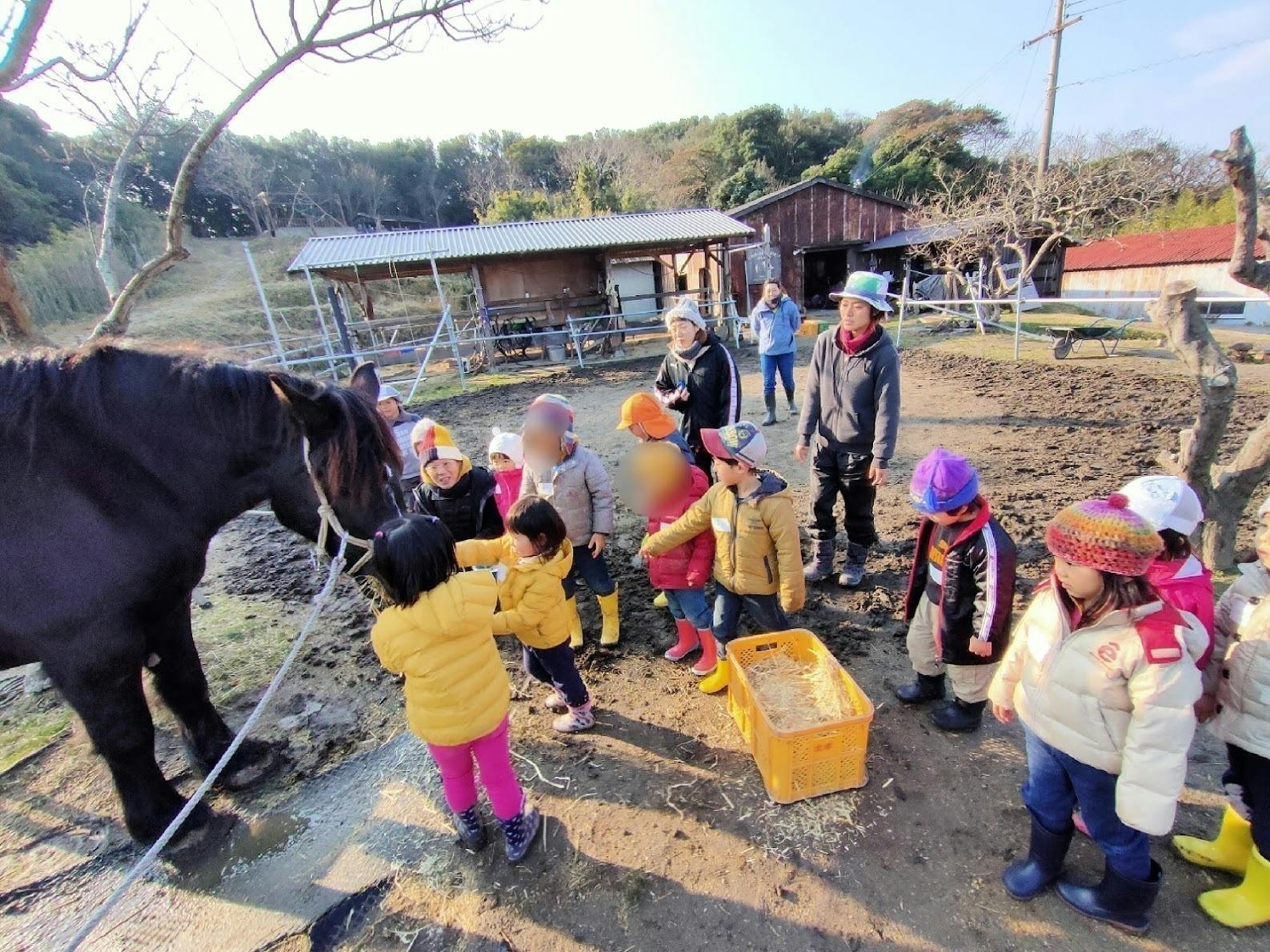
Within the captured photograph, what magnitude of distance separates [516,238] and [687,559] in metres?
13.7

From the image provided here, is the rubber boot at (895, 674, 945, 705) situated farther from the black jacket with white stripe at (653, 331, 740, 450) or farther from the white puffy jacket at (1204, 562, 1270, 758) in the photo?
the black jacket with white stripe at (653, 331, 740, 450)

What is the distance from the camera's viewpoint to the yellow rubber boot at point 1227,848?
5.45 feet

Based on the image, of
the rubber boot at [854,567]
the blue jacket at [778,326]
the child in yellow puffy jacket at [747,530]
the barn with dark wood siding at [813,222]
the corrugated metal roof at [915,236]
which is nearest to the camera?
the child in yellow puffy jacket at [747,530]

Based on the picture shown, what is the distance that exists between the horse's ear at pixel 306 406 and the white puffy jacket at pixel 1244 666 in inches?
112

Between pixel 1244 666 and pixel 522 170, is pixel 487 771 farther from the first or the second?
pixel 522 170

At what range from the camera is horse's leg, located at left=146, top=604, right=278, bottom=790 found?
7.81 feet

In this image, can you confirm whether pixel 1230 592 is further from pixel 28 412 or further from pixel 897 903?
pixel 28 412

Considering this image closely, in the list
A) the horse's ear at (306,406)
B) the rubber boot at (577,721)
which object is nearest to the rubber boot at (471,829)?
the rubber boot at (577,721)

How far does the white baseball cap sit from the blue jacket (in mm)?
5079

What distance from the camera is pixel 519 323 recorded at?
1493 cm

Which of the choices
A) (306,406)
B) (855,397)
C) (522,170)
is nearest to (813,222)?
(855,397)

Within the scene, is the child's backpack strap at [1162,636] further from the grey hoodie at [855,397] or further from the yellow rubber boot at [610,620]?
the yellow rubber boot at [610,620]

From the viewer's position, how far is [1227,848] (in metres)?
1.69

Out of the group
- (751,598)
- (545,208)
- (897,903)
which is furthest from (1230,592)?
(545,208)
